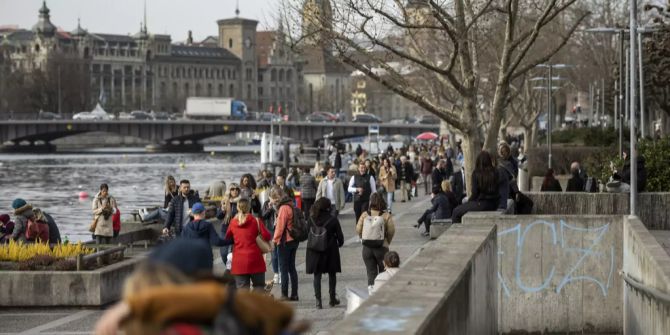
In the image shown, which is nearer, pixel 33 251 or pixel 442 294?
pixel 442 294

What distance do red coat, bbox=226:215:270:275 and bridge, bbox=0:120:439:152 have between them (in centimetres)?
12155

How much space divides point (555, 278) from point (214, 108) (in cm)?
15786

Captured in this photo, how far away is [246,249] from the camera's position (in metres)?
15.8

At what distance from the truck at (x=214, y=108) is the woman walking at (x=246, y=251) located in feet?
508

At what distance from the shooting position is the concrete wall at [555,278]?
16.7m

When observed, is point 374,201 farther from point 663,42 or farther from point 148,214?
point 663,42

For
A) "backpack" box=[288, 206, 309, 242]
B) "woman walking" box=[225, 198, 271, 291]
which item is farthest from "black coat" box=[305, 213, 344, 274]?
"woman walking" box=[225, 198, 271, 291]

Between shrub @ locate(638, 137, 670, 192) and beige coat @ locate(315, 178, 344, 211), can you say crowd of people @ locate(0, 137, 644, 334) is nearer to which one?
beige coat @ locate(315, 178, 344, 211)

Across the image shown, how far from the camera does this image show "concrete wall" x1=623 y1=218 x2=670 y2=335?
1171cm

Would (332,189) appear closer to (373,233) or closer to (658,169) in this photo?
(658,169)

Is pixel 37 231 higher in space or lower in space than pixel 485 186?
lower

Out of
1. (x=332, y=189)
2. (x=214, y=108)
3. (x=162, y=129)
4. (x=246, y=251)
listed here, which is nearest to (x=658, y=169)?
(x=332, y=189)

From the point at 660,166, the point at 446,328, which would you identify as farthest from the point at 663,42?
the point at 446,328

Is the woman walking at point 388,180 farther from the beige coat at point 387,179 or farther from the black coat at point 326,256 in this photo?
the black coat at point 326,256
